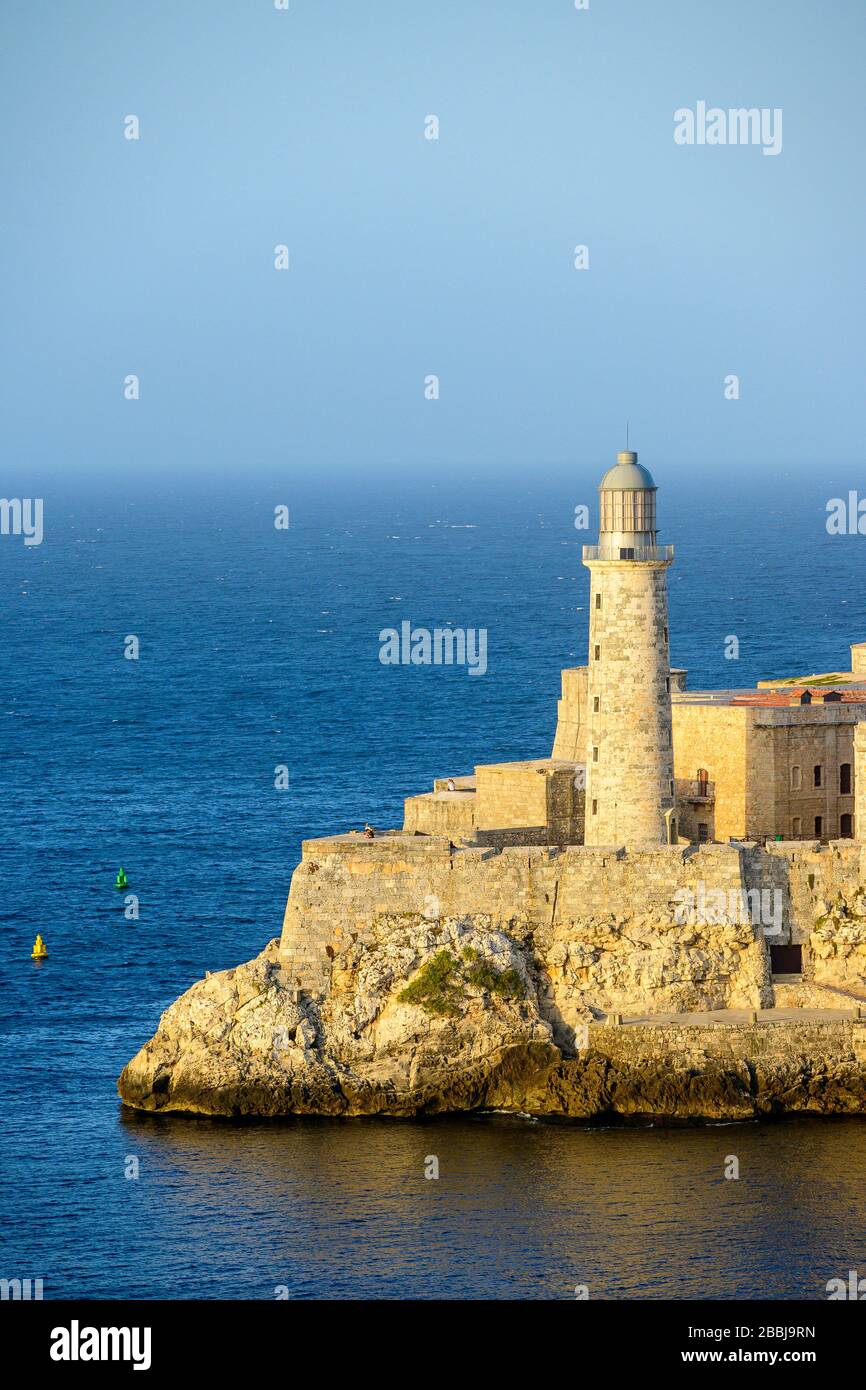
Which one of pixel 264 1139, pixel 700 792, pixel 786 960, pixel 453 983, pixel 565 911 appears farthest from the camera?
pixel 700 792

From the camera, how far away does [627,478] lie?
69.0 meters

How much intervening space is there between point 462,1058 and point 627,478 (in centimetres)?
1560

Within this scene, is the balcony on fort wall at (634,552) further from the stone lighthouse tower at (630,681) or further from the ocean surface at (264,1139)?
the ocean surface at (264,1139)

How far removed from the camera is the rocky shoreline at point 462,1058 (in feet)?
210

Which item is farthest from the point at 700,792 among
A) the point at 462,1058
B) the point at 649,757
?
the point at 462,1058

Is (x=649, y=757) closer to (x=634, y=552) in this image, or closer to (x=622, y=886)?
(x=622, y=886)

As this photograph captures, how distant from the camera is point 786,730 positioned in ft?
235

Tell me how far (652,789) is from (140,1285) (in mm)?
20212

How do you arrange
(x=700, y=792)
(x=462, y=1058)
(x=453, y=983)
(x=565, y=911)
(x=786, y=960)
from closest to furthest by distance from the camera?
1. (x=462, y=1058)
2. (x=453, y=983)
3. (x=565, y=911)
4. (x=786, y=960)
5. (x=700, y=792)

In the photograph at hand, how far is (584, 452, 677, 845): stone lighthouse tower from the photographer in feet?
222
